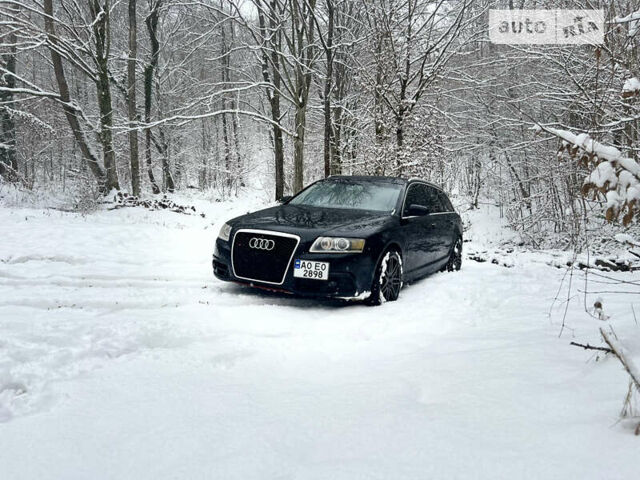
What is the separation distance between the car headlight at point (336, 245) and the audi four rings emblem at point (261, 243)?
475 millimetres

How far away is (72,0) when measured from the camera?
1616 cm

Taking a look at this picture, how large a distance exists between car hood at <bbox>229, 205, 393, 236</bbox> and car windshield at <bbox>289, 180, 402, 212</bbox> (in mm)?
231

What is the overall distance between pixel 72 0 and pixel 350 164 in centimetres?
1125

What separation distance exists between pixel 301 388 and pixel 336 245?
2383 mm

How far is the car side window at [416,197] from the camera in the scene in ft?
20.8

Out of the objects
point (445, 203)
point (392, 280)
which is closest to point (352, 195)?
point (392, 280)

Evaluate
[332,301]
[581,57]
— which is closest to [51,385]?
[332,301]

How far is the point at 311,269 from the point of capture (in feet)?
16.4

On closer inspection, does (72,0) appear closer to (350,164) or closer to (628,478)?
(350,164)

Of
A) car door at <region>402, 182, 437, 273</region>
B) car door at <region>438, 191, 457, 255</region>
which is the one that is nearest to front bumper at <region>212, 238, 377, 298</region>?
car door at <region>402, 182, 437, 273</region>

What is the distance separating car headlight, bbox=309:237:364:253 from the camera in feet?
16.6

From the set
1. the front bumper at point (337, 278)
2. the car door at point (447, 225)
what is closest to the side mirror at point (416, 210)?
the front bumper at point (337, 278)

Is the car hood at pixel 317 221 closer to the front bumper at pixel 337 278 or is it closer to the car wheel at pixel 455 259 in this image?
the front bumper at pixel 337 278

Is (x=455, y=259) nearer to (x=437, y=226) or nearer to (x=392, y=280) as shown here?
(x=437, y=226)
